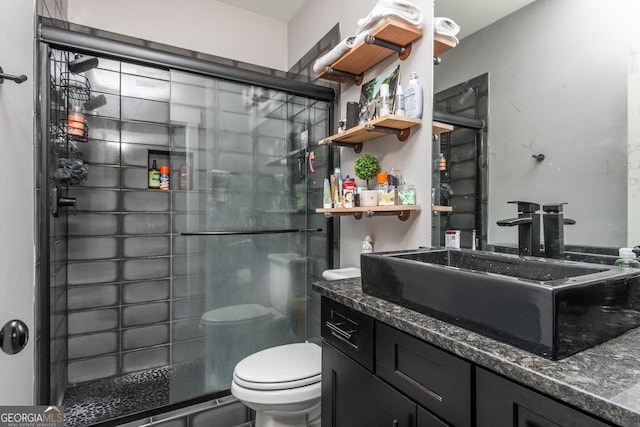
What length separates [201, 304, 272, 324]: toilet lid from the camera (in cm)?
181

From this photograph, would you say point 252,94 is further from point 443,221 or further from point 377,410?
point 377,410

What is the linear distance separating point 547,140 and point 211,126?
5.10ft

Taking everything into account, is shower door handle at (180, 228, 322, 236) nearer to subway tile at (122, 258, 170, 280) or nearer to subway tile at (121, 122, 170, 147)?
subway tile at (122, 258, 170, 280)

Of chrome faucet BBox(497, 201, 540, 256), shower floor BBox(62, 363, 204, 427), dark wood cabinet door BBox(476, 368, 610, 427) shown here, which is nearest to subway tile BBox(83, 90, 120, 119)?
shower floor BBox(62, 363, 204, 427)

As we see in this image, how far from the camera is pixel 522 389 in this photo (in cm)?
58

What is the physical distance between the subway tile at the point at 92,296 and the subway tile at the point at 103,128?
3.37 feet

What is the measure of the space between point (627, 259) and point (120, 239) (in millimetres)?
2659

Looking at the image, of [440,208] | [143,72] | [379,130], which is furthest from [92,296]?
[440,208]

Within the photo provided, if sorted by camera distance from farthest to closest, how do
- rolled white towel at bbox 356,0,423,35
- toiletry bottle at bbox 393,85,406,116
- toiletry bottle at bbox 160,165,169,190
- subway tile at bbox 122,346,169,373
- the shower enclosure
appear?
1. toiletry bottle at bbox 160,165,169,190
2. subway tile at bbox 122,346,169,373
3. the shower enclosure
4. toiletry bottle at bbox 393,85,406,116
5. rolled white towel at bbox 356,0,423,35

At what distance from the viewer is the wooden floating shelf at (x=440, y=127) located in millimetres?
1380

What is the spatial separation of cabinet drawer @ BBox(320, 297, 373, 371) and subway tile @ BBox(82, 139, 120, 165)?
1.92m

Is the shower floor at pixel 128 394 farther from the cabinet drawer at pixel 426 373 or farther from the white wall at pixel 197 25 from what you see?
the white wall at pixel 197 25

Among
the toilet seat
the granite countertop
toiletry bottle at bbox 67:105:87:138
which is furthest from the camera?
toiletry bottle at bbox 67:105:87:138

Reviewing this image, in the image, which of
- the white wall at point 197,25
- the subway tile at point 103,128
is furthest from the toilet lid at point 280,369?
the white wall at point 197,25
